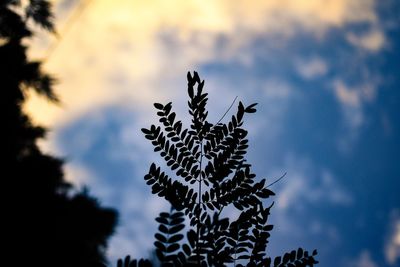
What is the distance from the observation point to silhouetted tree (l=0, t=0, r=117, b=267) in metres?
4.91

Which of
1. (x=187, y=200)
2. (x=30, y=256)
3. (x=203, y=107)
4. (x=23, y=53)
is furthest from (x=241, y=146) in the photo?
(x=23, y=53)

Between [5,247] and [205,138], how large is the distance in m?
4.48

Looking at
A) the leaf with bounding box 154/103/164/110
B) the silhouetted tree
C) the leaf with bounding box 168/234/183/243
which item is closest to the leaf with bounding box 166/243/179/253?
the leaf with bounding box 168/234/183/243

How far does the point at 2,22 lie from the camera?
5.50m

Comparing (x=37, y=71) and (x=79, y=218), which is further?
(x=37, y=71)

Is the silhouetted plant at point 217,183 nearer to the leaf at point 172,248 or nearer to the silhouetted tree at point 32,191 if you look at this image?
the leaf at point 172,248

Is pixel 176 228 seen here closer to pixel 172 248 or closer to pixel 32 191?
pixel 172 248

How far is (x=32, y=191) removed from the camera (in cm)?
566

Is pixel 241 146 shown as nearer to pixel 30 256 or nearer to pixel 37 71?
pixel 30 256

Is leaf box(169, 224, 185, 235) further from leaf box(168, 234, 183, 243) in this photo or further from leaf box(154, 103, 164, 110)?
leaf box(154, 103, 164, 110)

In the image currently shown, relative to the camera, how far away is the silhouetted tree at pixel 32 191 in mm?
4914

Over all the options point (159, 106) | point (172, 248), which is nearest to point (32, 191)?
point (159, 106)

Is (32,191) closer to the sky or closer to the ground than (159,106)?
closer to the sky

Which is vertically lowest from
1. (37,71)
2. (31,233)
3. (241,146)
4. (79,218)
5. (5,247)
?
(5,247)
